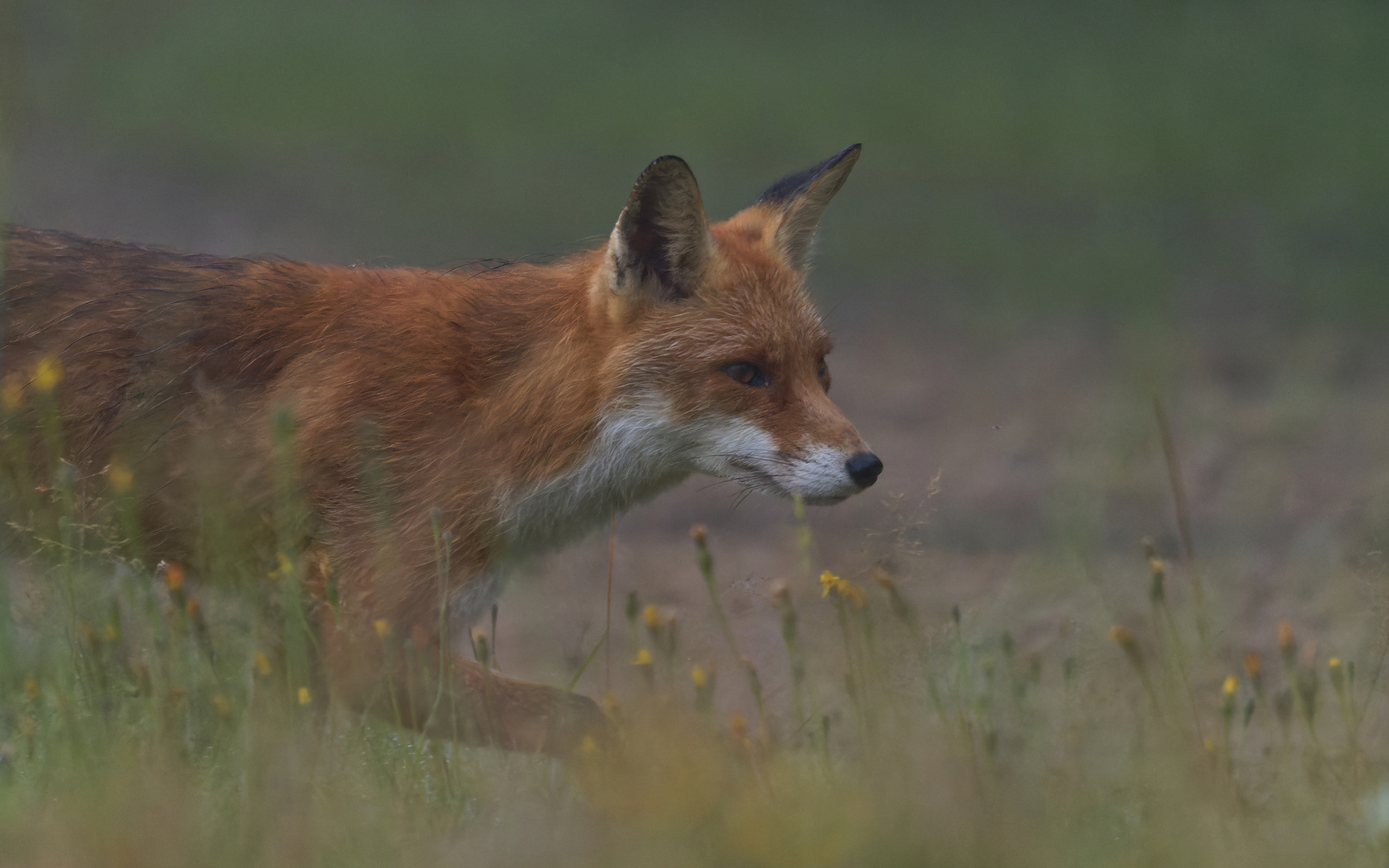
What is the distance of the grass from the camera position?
2.13m

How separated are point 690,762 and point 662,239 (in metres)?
2.33

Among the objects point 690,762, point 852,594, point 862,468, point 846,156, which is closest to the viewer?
point 690,762

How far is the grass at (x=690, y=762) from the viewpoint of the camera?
2133 mm

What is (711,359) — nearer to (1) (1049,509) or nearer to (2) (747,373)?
(2) (747,373)

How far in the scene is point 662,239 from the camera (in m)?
4.24

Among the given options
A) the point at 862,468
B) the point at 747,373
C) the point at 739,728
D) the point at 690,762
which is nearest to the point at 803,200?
the point at 747,373

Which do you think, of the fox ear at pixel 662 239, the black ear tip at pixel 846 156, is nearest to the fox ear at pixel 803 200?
the black ear tip at pixel 846 156

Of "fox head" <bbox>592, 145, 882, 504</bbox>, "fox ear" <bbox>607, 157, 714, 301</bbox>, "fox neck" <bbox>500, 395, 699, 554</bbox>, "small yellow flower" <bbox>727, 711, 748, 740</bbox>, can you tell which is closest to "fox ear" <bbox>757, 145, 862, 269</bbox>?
"fox head" <bbox>592, 145, 882, 504</bbox>

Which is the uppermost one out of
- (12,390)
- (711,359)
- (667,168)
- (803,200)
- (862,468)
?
(803,200)

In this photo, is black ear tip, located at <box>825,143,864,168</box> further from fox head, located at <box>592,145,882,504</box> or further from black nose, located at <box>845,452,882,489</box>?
black nose, located at <box>845,452,882,489</box>

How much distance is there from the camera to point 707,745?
2459 mm

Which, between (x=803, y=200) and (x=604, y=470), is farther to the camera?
(x=803, y=200)

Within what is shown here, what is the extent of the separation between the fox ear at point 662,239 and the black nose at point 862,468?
875 millimetres

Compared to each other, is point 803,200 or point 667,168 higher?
point 803,200
